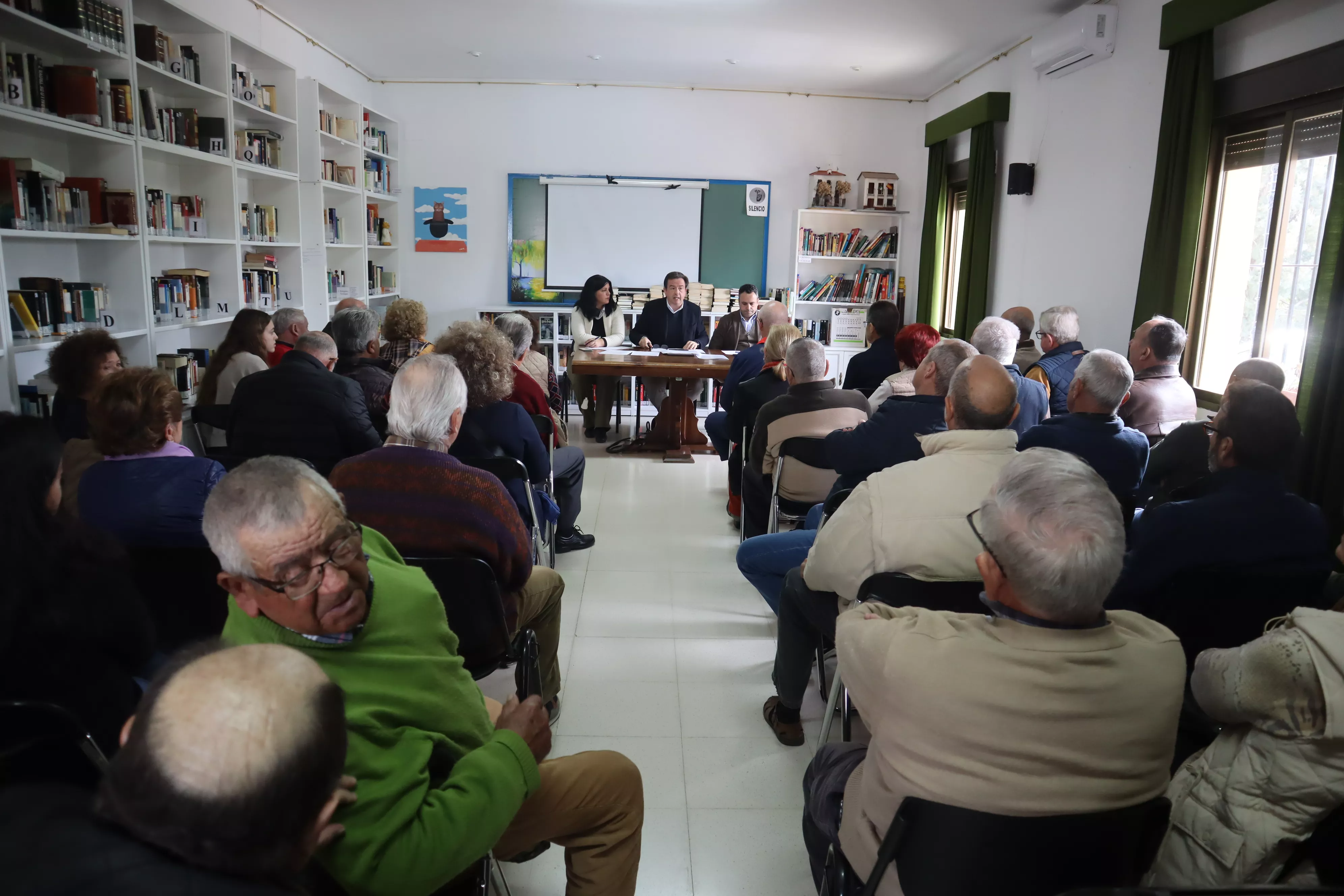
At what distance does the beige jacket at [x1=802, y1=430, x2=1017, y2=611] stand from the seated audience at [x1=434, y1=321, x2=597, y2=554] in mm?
1365

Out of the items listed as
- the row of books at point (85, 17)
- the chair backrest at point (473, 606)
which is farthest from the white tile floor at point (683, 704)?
the row of books at point (85, 17)

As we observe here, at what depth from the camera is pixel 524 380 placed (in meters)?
3.94

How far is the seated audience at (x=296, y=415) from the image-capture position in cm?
326

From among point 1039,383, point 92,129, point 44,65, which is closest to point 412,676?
point 1039,383

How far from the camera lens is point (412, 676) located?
4.23 ft

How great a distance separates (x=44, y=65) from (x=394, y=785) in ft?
13.2

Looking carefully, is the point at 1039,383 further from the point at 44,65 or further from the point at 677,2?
the point at 44,65

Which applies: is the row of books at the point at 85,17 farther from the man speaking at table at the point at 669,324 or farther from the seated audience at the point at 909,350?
the man speaking at table at the point at 669,324

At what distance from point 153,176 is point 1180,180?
5400 mm

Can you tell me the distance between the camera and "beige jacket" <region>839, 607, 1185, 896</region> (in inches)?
47.1

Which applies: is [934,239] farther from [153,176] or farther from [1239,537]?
[1239,537]

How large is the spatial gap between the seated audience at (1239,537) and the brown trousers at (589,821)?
1.28m

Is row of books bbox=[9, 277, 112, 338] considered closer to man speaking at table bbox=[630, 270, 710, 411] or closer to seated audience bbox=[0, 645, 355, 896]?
seated audience bbox=[0, 645, 355, 896]

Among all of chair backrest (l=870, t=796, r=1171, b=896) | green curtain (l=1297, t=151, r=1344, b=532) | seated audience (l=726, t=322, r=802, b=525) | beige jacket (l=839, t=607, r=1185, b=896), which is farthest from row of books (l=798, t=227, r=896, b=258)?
chair backrest (l=870, t=796, r=1171, b=896)
